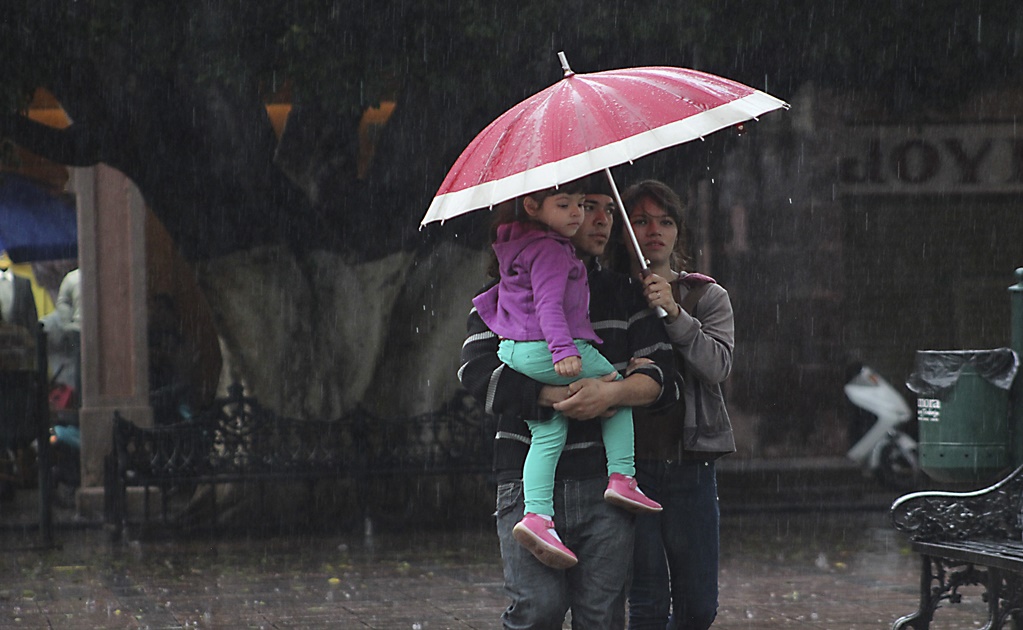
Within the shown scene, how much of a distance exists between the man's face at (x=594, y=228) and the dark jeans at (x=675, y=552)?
74 centimetres

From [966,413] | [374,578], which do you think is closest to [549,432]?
[966,413]

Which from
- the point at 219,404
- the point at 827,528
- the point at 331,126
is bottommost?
the point at 827,528

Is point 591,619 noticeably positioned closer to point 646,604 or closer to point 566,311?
point 646,604

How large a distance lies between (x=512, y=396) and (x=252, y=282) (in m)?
7.81

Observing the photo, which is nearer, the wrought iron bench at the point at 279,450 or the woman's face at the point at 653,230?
the woman's face at the point at 653,230

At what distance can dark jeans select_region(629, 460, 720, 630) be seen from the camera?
16.6ft

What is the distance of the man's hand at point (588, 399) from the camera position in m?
4.46

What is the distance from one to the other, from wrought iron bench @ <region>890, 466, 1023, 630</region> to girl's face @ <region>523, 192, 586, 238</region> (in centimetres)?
243

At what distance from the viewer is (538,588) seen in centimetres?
450

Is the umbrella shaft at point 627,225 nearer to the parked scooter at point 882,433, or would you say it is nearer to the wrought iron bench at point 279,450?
the wrought iron bench at point 279,450

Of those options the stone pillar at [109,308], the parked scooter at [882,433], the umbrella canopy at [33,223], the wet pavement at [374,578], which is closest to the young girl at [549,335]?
the wet pavement at [374,578]

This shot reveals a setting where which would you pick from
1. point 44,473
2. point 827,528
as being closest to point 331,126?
point 44,473

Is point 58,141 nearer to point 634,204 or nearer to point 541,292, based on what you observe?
point 634,204

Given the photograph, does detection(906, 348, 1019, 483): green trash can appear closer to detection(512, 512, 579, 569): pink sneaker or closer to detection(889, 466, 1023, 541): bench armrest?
detection(889, 466, 1023, 541): bench armrest
